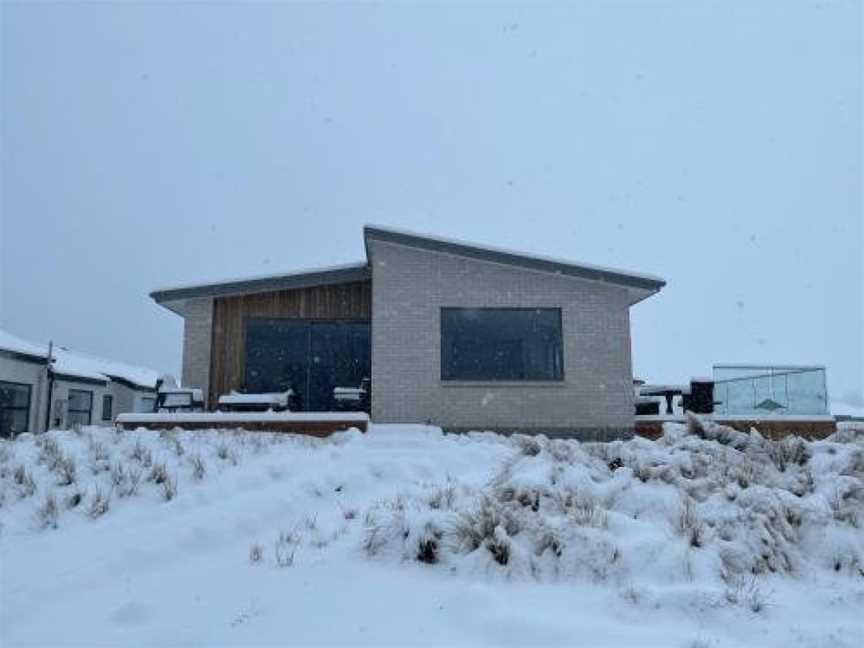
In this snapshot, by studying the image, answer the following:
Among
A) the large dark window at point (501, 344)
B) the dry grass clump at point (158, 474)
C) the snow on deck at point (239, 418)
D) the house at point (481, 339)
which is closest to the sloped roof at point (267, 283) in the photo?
the house at point (481, 339)

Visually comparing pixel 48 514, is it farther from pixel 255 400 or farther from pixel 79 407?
pixel 79 407

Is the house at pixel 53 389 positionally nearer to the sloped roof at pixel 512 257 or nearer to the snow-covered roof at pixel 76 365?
the snow-covered roof at pixel 76 365

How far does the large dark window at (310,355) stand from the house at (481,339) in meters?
0.56

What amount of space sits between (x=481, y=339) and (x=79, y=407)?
2021cm

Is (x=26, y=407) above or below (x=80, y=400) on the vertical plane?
below

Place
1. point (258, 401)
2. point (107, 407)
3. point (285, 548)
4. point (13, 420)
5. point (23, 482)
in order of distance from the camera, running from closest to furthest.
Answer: point (285, 548)
point (23, 482)
point (258, 401)
point (13, 420)
point (107, 407)

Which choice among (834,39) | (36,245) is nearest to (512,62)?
(834,39)

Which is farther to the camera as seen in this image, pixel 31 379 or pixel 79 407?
pixel 79 407

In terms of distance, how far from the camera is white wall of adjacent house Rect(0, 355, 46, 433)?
75.4ft

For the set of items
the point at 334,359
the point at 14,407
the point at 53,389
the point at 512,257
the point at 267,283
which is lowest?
the point at 14,407

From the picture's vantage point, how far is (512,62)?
138 metres

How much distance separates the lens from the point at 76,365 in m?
29.5

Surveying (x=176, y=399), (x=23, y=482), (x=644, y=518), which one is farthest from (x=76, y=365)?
(x=644, y=518)

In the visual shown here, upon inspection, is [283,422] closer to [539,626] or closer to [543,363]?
[543,363]
